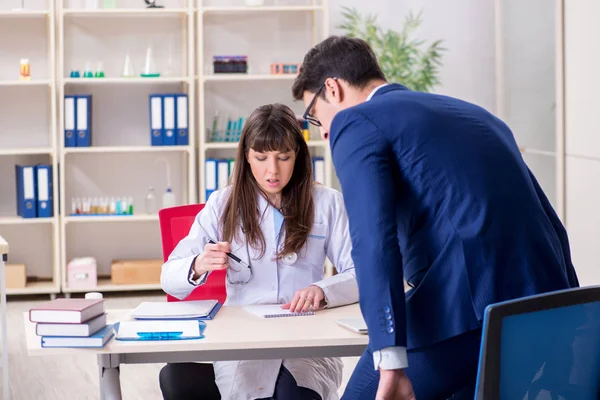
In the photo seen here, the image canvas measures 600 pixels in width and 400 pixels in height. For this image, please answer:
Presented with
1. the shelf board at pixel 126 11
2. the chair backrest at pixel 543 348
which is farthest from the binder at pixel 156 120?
the chair backrest at pixel 543 348

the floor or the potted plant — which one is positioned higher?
the potted plant

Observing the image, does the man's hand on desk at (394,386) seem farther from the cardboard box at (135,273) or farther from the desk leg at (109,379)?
the cardboard box at (135,273)

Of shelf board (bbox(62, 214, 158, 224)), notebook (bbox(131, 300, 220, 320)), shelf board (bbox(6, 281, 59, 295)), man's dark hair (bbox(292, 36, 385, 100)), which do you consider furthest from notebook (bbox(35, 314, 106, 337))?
shelf board (bbox(6, 281, 59, 295))

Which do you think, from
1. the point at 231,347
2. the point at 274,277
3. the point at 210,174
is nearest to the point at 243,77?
the point at 210,174

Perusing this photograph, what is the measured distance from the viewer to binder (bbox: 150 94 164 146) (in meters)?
5.58

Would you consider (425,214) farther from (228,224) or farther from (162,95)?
(162,95)

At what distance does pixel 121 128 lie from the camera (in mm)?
5918

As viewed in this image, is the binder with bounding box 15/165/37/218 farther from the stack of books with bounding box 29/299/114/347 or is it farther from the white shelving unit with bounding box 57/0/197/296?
the stack of books with bounding box 29/299/114/347

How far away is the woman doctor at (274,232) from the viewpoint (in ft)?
8.29

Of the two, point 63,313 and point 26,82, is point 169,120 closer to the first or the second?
point 26,82

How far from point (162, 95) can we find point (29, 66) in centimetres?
90

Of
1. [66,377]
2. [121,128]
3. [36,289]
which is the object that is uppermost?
[121,128]

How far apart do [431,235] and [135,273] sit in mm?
4249

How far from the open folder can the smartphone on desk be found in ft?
1.16
